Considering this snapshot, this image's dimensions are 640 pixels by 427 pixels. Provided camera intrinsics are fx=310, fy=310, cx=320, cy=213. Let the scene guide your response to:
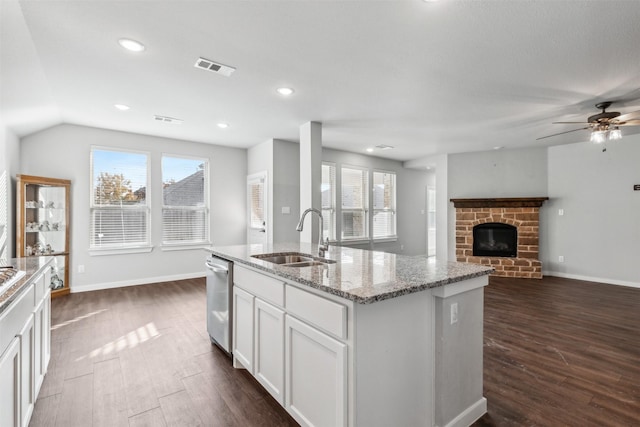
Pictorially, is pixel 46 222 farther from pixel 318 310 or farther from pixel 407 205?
pixel 407 205

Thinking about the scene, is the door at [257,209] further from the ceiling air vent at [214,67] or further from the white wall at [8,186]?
the white wall at [8,186]

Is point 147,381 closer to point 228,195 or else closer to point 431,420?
point 431,420

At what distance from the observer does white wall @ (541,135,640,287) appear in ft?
17.0

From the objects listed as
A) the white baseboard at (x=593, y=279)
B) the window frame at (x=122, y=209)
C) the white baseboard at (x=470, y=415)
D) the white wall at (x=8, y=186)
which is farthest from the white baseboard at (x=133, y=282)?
the white baseboard at (x=593, y=279)

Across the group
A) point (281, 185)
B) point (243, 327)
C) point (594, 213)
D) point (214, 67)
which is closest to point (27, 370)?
point (243, 327)

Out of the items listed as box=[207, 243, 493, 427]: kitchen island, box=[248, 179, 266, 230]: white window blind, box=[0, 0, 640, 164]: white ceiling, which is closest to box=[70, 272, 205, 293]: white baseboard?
box=[248, 179, 266, 230]: white window blind

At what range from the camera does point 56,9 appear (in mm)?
1988

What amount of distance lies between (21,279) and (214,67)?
6.88 feet

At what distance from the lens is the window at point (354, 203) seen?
6.77m

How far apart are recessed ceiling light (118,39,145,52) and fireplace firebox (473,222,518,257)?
21.0 feet

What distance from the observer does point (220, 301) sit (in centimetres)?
269

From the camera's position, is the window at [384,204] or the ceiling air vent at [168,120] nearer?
the ceiling air vent at [168,120]

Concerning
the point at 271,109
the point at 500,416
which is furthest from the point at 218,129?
the point at 500,416

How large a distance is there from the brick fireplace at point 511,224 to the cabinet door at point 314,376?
5247 mm
